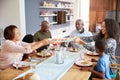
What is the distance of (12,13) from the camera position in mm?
4066

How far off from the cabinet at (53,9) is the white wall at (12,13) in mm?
1255

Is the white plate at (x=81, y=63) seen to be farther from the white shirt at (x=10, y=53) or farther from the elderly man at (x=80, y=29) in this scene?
the elderly man at (x=80, y=29)

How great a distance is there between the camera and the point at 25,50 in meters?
2.13

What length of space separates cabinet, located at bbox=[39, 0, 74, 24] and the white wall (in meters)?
1.26

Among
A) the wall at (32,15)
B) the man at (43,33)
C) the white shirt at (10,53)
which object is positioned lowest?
the white shirt at (10,53)

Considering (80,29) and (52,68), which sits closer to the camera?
(52,68)

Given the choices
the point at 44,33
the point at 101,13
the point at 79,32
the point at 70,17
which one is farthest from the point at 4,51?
the point at 101,13

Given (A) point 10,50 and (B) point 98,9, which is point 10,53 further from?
(B) point 98,9

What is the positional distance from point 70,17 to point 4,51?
5.59m

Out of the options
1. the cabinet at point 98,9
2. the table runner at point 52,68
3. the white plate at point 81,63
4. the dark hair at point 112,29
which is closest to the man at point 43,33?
the table runner at point 52,68

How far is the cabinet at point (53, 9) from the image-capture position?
537cm

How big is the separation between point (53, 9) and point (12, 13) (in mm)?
2275

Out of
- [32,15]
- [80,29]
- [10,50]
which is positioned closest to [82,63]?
[10,50]

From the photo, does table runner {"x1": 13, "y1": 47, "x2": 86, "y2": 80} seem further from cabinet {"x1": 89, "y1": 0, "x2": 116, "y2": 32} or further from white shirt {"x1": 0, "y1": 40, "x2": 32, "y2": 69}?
cabinet {"x1": 89, "y1": 0, "x2": 116, "y2": 32}
